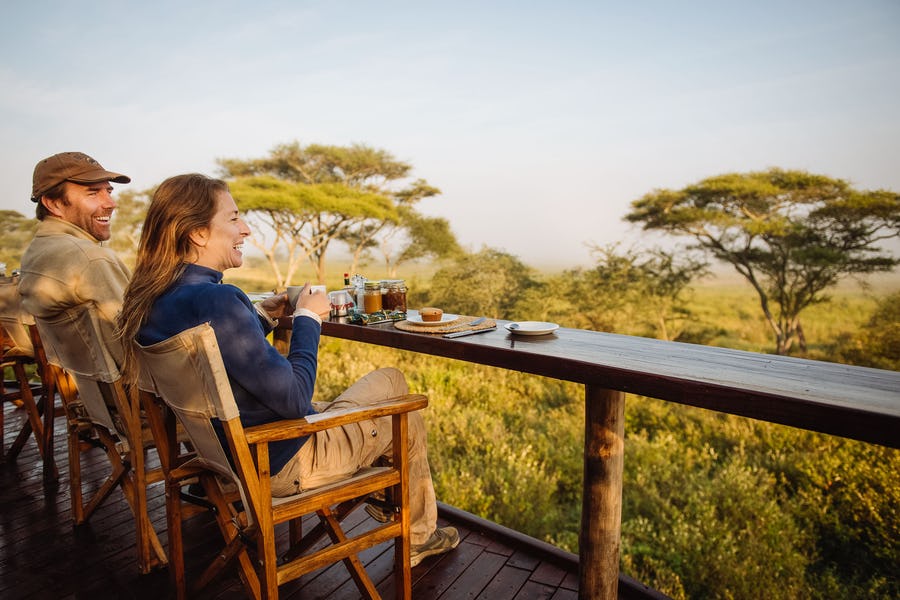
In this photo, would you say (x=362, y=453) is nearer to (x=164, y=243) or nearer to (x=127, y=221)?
(x=164, y=243)

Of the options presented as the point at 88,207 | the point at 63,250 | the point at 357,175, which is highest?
the point at 357,175

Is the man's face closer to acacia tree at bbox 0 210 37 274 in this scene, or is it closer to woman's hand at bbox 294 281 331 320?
woman's hand at bbox 294 281 331 320

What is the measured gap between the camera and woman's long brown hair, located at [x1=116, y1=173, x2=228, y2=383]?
127 centimetres

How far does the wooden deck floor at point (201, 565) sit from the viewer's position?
5.88 ft

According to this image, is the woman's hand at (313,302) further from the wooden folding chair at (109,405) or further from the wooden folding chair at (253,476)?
the wooden folding chair at (109,405)

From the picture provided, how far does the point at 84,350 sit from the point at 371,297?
1069 mm

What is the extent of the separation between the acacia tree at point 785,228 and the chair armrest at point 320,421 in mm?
13401

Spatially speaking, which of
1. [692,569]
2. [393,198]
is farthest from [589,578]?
[393,198]

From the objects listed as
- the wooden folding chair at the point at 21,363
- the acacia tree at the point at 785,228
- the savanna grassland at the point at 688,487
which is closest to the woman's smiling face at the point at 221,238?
the wooden folding chair at the point at 21,363

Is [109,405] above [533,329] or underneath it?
underneath

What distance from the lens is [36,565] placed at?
1.96m

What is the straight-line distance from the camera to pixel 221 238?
4.65ft

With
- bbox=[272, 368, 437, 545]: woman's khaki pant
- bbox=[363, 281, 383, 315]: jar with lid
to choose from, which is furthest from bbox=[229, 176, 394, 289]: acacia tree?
bbox=[272, 368, 437, 545]: woman's khaki pant

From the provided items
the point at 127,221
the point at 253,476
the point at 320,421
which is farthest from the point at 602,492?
the point at 127,221
